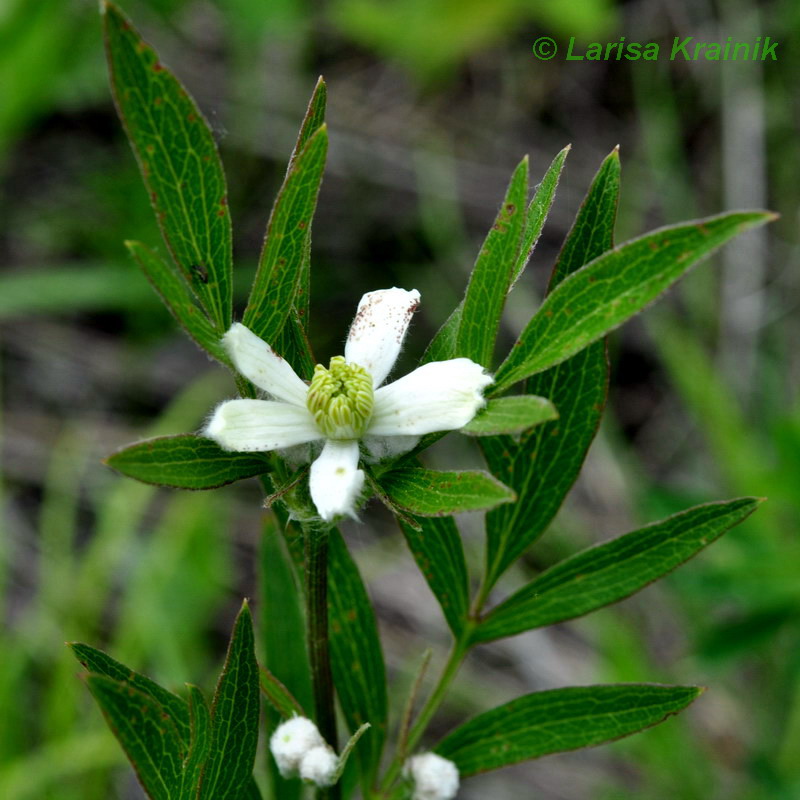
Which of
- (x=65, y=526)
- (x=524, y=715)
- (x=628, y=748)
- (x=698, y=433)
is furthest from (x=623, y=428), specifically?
(x=524, y=715)

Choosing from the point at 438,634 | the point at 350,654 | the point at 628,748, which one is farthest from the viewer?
the point at 438,634

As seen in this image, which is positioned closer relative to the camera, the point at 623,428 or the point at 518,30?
the point at 623,428

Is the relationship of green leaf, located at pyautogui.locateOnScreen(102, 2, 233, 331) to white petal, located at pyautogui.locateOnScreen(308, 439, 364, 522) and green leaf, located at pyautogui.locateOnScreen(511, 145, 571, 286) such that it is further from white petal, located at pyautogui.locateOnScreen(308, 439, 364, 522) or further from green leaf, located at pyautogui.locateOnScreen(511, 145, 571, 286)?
green leaf, located at pyautogui.locateOnScreen(511, 145, 571, 286)

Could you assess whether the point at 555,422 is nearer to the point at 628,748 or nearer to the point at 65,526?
the point at 628,748

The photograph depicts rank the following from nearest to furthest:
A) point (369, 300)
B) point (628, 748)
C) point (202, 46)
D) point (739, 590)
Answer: point (369, 300)
point (739, 590)
point (628, 748)
point (202, 46)

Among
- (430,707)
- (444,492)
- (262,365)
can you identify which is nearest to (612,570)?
(430,707)

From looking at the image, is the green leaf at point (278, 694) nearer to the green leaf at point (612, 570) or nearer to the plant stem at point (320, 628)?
the plant stem at point (320, 628)
